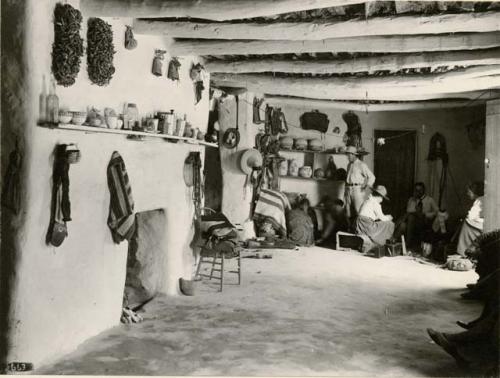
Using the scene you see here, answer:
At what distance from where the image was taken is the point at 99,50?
453 cm

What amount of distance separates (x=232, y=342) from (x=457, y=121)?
8.87m

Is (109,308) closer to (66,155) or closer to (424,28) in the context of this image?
(66,155)

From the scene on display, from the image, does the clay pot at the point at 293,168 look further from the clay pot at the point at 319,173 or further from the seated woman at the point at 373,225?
the seated woman at the point at 373,225

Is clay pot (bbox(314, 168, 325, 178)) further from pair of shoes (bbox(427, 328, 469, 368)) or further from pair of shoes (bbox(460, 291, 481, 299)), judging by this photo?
pair of shoes (bbox(427, 328, 469, 368))

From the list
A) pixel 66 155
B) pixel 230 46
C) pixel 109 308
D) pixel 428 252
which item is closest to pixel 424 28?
pixel 230 46

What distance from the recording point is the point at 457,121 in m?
11.7

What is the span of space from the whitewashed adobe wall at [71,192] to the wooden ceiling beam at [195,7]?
234 millimetres

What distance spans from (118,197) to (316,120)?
7961mm

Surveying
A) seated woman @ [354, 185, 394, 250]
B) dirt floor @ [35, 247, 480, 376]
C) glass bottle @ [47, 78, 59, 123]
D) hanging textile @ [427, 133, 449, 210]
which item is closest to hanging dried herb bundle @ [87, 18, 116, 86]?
glass bottle @ [47, 78, 59, 123]

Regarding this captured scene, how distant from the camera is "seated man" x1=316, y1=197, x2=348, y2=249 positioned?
1099 cm

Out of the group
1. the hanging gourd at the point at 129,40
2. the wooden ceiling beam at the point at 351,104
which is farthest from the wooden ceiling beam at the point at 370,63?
the wooden ceiling beam at the point at 351,104

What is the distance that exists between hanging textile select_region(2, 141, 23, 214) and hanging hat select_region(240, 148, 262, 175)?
246 inches

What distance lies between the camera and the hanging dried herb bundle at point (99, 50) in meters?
4.49

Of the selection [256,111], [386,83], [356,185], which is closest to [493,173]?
[386,83]
